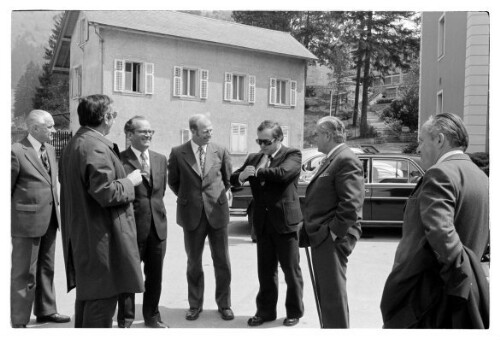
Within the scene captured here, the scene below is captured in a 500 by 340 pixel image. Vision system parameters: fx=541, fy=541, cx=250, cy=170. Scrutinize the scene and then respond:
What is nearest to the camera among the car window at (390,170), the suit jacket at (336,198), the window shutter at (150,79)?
the suit jacket at (336,198)

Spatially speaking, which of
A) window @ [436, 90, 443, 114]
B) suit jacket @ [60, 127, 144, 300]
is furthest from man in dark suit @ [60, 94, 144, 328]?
window @ [436, 90, 443, 114]

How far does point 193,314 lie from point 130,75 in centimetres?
864

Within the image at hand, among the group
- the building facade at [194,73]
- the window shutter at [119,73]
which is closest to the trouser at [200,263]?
the building facade at [194,73]

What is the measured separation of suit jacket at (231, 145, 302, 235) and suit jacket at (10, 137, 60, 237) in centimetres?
170

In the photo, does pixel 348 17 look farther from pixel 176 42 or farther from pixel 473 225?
pixel 176 42

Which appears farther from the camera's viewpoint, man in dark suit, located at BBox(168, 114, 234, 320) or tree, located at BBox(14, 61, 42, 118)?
tree, located at BBox(14, 61, 42, 118)

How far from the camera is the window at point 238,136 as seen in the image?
31.6ft

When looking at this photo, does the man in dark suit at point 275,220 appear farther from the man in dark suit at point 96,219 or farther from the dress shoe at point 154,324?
the man in dark suit at point 96,219

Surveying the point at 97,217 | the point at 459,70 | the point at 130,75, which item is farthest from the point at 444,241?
the point at 130,75

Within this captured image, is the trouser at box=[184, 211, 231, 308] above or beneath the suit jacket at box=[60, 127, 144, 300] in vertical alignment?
beneath

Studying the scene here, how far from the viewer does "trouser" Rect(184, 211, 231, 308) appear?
5.03 meters

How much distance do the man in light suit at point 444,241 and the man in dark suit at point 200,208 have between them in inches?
89.8

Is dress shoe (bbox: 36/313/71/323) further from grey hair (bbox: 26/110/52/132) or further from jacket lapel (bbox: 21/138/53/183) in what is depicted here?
grey hair (bbox: 26/110/52/132)

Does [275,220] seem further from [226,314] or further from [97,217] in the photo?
[97,217]
